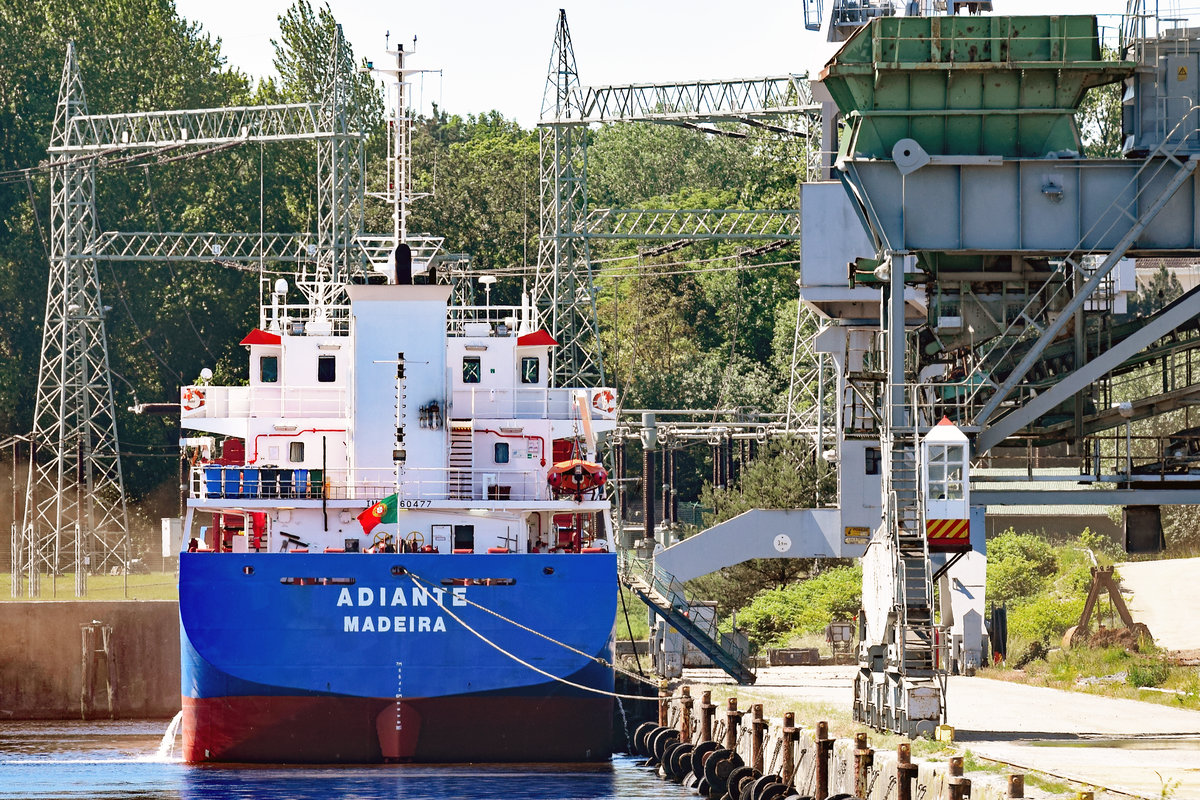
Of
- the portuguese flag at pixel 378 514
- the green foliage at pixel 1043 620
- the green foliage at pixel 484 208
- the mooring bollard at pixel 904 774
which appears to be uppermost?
the green foliage at pixel 484 208

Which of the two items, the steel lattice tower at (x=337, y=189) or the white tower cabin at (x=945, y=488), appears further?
the steel lattice tower at (x=337, y=189)

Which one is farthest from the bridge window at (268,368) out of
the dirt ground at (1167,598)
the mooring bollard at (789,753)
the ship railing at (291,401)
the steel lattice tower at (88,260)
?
the dirt ground at (1167,598)

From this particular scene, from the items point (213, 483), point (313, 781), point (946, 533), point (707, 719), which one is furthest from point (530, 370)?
point (946, 533)

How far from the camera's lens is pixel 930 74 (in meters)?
32.5

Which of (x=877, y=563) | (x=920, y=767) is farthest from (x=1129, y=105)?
(x=920, y=767)

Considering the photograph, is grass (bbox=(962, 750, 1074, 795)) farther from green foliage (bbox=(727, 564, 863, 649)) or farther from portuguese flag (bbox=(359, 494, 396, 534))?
green foliage (bbox=(727, 564, 863, 649))

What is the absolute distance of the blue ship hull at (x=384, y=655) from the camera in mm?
37312

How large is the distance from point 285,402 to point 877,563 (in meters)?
17.9

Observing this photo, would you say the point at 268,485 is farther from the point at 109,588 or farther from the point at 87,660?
the point at 109,588

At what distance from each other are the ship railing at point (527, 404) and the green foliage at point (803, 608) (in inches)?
436

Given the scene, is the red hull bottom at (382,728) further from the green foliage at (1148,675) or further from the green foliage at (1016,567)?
the green foliage at (1016,567)

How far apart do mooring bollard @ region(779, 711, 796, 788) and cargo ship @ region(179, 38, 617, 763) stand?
350 inches

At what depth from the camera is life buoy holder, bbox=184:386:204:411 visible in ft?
147

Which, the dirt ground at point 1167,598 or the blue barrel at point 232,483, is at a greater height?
the blue barrel at point 232,483
